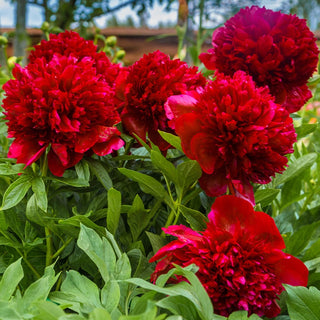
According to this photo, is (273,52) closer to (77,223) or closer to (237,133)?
(237,133)

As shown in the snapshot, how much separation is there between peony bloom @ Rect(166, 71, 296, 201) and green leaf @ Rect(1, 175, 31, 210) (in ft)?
0.52

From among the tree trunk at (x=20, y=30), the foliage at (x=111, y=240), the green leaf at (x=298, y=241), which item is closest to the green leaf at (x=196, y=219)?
the foliage at (x=111, y=240)

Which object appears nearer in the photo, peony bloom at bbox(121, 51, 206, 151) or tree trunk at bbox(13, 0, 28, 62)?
peony bloom at bbox(121, 51, 206, 151)

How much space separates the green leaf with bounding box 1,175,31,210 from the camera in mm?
405

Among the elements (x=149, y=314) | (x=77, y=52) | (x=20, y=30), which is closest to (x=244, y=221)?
(x=149, y=314)

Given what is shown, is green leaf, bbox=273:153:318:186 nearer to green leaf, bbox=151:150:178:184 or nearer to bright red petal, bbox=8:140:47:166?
green leaf, bbox=151:150:178:184

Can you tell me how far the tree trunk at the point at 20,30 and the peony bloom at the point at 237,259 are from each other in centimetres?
240

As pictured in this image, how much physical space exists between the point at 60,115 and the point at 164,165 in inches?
4.3

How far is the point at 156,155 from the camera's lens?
0.39 meters

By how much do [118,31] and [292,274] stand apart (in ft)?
11.3

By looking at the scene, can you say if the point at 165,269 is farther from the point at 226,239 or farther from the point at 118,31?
the point at 118,31

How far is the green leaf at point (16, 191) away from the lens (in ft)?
1.33

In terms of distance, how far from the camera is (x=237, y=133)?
36cm

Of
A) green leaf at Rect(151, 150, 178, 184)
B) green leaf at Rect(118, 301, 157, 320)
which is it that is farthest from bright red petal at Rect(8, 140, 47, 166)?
green leaf at Rect(118, 301, 157, 320)
